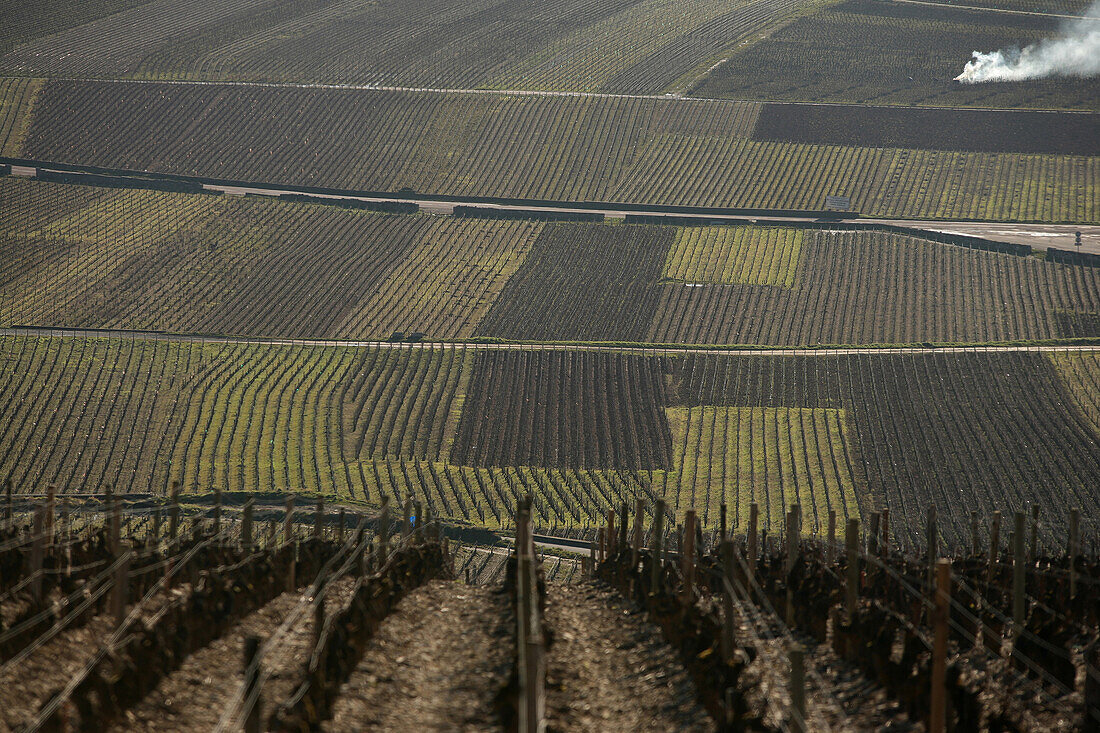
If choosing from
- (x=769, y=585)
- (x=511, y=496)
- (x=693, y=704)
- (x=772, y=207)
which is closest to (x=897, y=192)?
(x=772, y=207)

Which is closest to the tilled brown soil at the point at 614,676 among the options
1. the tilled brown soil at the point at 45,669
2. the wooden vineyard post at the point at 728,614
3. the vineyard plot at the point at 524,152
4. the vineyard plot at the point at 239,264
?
the wooden vineyard post at the point at 728,614

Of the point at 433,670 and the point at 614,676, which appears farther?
the point at 614,676

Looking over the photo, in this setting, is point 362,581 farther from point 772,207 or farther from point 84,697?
point 772,207

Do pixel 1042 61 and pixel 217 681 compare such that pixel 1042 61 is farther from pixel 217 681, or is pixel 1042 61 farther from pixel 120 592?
pixel 217 681

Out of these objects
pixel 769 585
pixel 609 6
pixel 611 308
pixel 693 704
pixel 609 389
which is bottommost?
pixel 693 704

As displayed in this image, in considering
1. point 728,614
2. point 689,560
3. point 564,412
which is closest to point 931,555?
point 689,560

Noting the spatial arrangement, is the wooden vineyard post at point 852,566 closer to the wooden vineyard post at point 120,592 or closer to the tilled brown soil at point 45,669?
the wooden vineyard post at point 120,592
